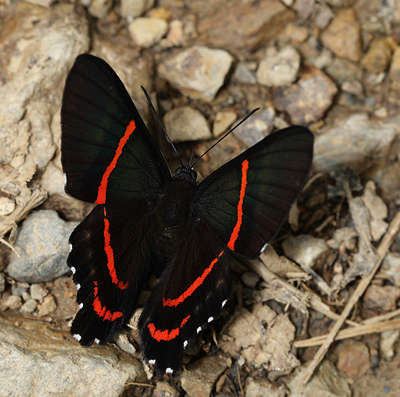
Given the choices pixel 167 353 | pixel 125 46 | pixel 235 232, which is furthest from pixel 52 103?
pixel 167 353

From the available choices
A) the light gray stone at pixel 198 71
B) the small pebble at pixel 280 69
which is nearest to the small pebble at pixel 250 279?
the light gray stone at pixel 198 71

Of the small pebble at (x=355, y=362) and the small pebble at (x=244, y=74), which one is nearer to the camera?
the small pebble at (x=355, y=362)

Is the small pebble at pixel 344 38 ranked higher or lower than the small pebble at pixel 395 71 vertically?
higher

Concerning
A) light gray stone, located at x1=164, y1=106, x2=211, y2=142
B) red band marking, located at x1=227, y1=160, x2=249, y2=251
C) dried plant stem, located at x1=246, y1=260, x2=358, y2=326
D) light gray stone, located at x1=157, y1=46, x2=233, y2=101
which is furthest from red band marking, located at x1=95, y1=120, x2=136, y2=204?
light gray stone, located at x1=157, y1=46, x2=233, y2=101

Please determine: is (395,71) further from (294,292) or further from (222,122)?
(294,292)

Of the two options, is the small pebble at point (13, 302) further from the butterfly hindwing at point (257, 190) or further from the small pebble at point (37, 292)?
the butterfly hindwing at point (257, 190)

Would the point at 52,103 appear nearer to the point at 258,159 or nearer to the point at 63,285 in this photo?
the point at 63,285

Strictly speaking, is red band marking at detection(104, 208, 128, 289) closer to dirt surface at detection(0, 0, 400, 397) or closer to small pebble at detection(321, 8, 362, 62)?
dirt surface at detection(0, 0, 400, 397)
